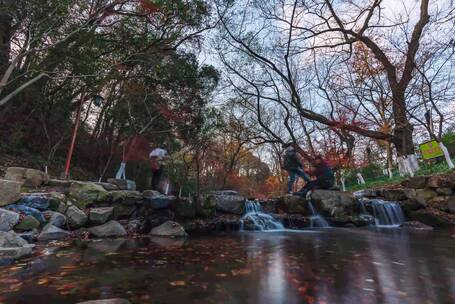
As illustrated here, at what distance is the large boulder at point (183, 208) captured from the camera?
862cm

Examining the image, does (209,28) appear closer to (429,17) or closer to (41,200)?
(429,17)

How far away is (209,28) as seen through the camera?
13.8 metres

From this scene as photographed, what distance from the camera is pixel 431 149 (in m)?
13.9

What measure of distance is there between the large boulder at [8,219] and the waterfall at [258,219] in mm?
5969

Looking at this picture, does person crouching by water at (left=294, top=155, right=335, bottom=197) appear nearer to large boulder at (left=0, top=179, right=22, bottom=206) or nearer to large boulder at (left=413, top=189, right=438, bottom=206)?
large boulder at (left=413, top=189, right=438, bottom=206)

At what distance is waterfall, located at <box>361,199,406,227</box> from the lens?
10352mm

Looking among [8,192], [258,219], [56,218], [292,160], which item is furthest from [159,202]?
[292,160]

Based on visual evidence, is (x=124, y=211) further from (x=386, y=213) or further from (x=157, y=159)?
(x=386, y=213)

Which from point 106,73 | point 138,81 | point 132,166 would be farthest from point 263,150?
point 106,73

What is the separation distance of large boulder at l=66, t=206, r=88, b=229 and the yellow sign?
15.0m

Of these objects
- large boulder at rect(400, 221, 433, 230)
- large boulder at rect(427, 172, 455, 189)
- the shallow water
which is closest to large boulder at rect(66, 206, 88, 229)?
the shallow water

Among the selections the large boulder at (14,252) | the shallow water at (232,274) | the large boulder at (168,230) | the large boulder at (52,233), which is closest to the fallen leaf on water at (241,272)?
the shallow water at (232,274)

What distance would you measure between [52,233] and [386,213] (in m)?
10.7

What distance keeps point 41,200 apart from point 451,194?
12.8 meters
